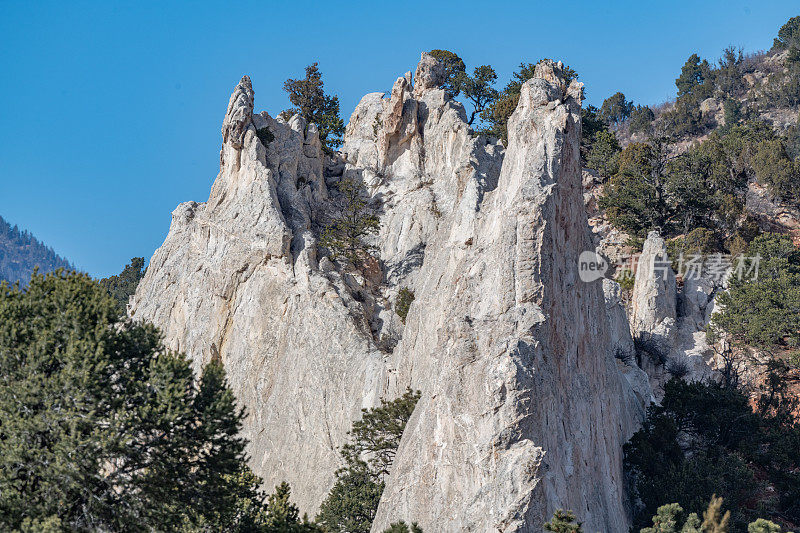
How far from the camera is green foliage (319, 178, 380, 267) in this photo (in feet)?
167

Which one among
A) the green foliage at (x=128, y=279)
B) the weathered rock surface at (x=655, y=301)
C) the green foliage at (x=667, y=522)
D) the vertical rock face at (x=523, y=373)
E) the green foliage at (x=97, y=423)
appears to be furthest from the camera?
the green foliage at (x=128, y=279)

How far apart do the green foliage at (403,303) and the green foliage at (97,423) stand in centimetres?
2122

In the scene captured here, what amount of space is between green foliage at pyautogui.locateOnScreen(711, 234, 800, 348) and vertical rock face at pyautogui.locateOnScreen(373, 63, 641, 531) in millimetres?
18510

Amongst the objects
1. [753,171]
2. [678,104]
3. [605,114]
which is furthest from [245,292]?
[605,114]

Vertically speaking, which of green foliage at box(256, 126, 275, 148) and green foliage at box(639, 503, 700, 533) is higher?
green foliage at box(256, 126, 275, 148)

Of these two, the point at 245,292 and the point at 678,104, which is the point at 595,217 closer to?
the point at 245,292

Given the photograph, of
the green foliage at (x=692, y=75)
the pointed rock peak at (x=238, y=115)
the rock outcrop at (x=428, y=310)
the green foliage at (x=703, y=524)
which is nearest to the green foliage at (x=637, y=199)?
the rock outcrop at (x=428, y=310)

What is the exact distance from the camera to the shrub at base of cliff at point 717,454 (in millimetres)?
35562

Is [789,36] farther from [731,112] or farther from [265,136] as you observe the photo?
[265,136]

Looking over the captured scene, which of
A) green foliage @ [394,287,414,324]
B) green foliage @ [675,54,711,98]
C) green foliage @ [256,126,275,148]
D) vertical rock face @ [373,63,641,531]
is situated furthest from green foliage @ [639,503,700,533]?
green foliage @ [675,54,711,98]

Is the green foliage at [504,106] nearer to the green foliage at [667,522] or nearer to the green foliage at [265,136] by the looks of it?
the green foliage at [265,136]

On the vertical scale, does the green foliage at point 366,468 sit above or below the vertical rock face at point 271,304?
below

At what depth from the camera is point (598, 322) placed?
111 feet

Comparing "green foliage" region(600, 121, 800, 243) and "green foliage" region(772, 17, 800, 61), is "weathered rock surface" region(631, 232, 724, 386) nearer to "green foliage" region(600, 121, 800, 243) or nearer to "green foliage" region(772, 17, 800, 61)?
"green foliage" region(600, 121, 800, 243)
